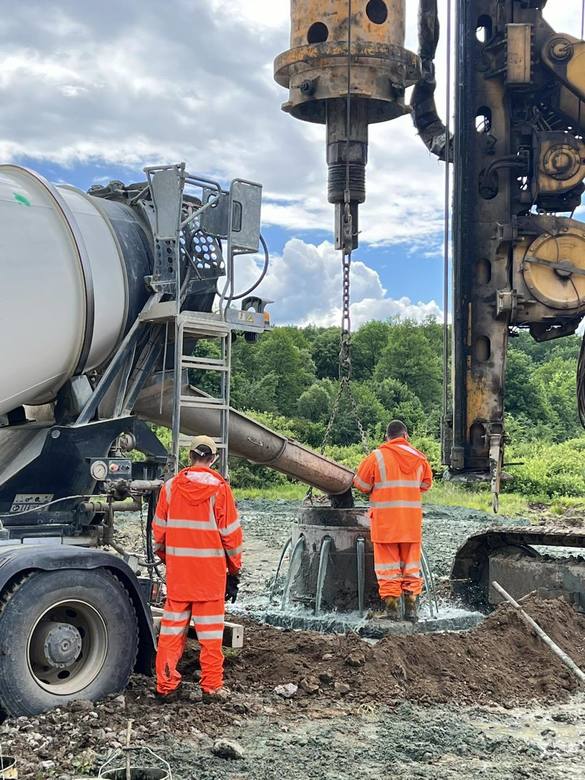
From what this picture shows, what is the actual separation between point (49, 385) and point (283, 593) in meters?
Answer: 3.25

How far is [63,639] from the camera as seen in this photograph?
17.7ft

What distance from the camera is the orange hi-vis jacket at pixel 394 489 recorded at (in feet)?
24.6

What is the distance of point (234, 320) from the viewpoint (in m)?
6.88

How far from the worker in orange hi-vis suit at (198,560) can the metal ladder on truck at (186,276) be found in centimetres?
54

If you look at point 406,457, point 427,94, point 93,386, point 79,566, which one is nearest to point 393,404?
point 427,94

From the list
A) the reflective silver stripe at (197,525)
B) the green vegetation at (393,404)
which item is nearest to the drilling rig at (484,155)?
the reflective silver stripe at (197,525)

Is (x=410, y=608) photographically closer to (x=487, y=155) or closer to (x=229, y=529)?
(x=229, y=529)

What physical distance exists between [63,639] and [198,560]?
86 cm

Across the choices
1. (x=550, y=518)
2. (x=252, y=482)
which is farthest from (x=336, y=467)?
(x=252, y=482)

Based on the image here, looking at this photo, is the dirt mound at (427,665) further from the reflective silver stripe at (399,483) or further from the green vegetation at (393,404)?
the green vegetation at (393,404)

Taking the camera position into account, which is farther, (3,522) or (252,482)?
(252,482)

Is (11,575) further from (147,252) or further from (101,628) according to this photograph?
(147,252)

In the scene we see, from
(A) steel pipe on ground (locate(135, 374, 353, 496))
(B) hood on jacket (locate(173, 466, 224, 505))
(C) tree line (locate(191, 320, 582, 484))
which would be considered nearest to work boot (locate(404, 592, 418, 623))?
(A) steel pipe on ground (locate(135, 374, 353, 496))

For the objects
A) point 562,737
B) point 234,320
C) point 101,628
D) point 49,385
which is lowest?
point 562,737
